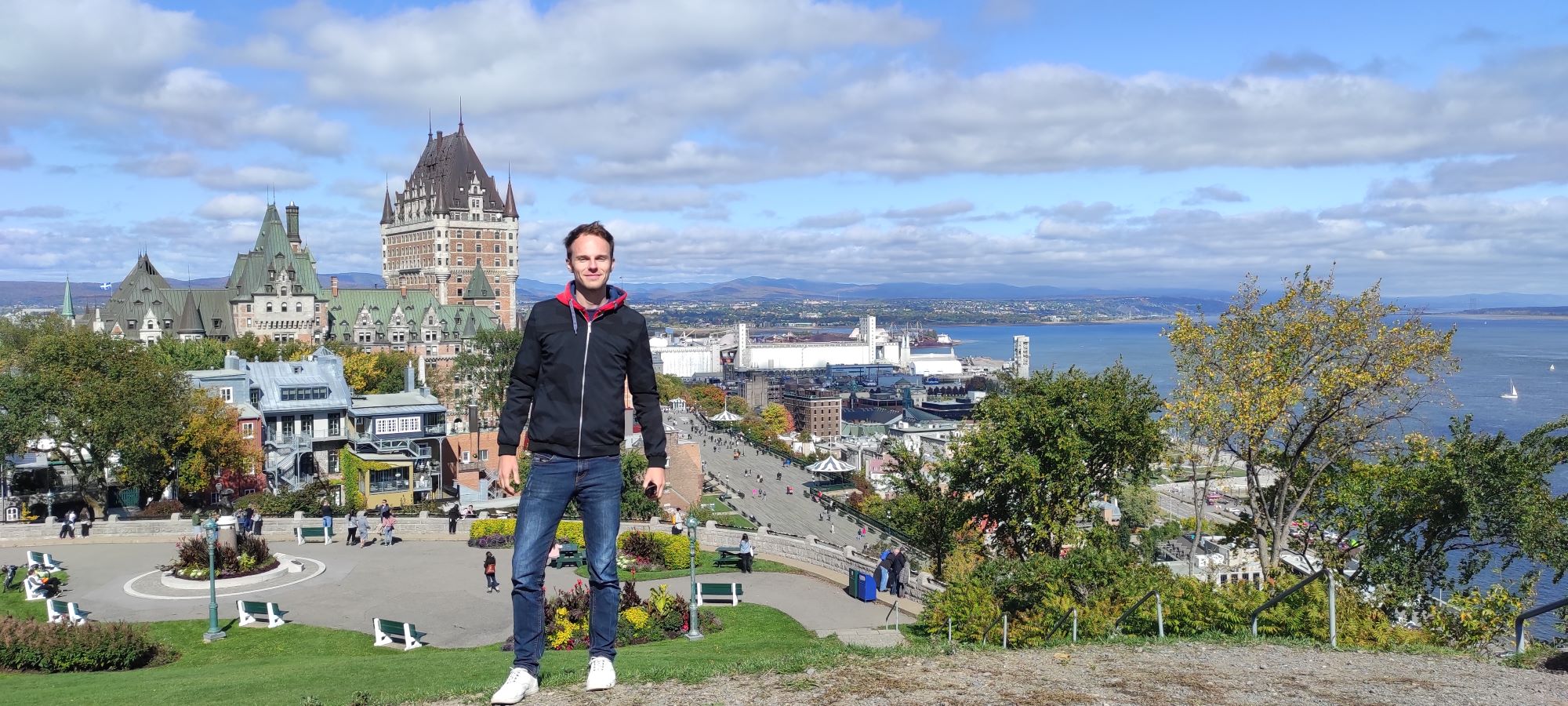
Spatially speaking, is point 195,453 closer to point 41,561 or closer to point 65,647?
point 41,561

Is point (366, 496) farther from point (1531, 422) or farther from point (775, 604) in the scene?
point (1531, 422)

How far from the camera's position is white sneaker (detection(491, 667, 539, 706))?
25.0 ft

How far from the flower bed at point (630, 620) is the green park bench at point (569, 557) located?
7523 mm

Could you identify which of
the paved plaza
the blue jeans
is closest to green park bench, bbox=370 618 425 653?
the paved plaza

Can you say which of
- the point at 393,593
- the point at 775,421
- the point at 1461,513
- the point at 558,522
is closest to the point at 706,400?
the point at 775,421

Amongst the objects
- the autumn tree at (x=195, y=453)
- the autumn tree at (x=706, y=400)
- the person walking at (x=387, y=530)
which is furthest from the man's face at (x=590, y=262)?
the autumn tree at (x=706, y=400)

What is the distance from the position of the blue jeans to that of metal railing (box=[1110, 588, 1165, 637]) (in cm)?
810

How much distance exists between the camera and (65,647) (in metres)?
16.1

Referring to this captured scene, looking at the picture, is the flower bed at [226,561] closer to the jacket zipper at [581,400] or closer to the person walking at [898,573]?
the person walking at [898,573]

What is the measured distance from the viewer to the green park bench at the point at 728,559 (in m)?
29.1

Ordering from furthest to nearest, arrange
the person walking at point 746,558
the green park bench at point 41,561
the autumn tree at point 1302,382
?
the person walking at point 746,558 < the green park bench at point 41,561 < the autumn tree at point 1302,382

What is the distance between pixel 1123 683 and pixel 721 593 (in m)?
15.8

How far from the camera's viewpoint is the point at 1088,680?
9344mm

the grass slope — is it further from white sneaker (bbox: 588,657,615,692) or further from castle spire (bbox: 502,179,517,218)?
castle spire (bbox: 502,179,517,218)
